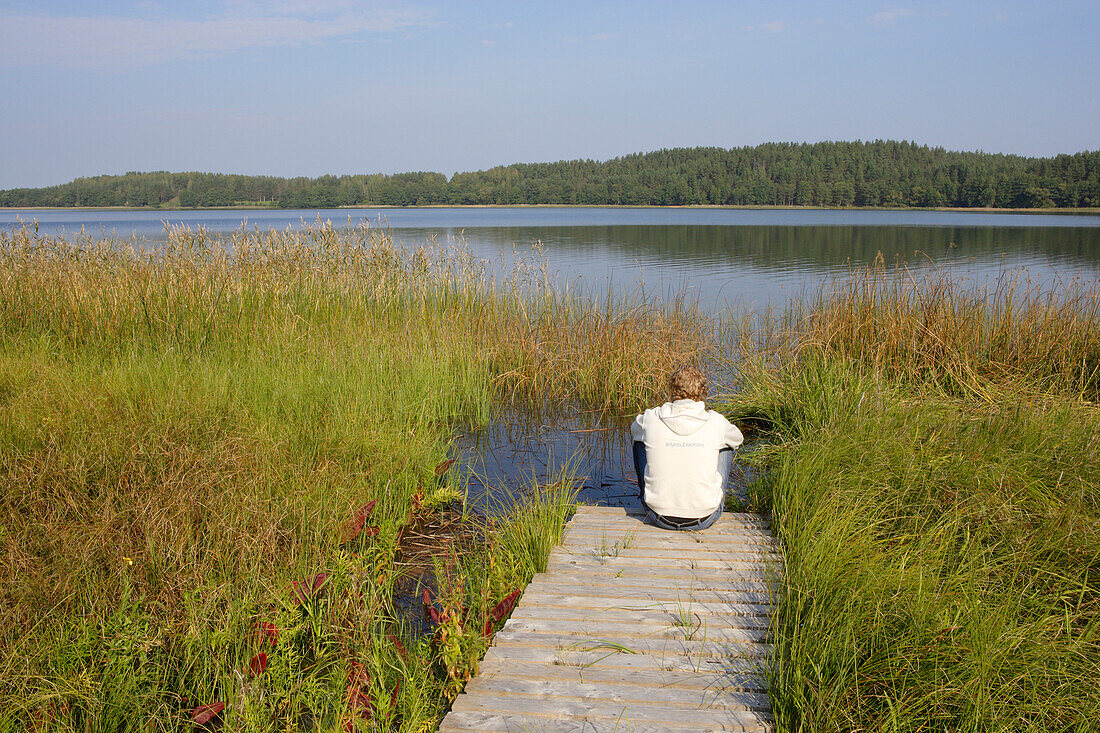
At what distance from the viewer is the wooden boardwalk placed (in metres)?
2.41

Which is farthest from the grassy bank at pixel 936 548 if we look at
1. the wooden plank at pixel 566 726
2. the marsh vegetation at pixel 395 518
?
the wooden plank at pixel 566 726

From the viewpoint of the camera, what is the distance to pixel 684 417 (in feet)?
12.9

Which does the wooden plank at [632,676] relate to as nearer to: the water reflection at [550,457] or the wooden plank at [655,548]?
the wooden plank at [655,548]

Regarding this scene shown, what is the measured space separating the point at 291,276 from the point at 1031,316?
8.31 m

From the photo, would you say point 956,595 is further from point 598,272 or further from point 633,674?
point 598,272

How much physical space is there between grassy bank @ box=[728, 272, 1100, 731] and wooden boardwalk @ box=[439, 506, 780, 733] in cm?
17

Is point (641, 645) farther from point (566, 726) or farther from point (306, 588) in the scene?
point (306, 588)

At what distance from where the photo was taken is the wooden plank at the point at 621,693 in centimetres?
A: 245

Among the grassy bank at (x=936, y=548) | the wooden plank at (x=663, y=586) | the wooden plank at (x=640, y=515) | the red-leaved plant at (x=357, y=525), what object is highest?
the grassy bank at (x=936, y=548)

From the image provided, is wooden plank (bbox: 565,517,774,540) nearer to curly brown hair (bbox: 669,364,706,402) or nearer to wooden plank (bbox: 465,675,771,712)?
curly brown hair (bbox: 669,364,706,402)

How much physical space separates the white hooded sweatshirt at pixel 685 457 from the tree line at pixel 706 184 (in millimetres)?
65447

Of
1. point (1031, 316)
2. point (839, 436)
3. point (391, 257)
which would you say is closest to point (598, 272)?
point (391, 257)

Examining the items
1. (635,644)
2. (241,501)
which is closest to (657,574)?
(635,644)

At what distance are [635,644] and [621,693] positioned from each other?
1.06 ft
